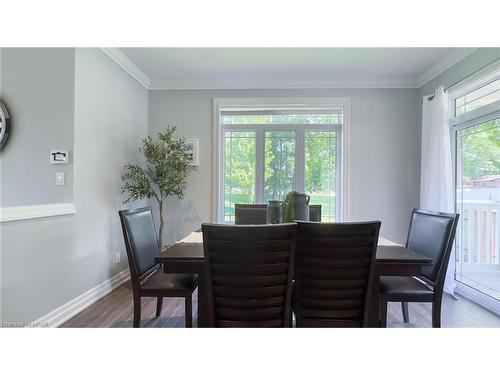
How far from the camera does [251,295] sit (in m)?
1.24

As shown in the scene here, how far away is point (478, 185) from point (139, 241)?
11.0 feet

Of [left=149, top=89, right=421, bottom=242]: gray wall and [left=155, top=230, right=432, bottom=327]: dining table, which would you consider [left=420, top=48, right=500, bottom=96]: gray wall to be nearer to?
[left=149, top=89, right=421, bottom=242]: gray wall

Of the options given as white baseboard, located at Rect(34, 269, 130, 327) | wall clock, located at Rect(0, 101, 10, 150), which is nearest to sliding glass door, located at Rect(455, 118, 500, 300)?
white baseboard, located at Rect(34, 269, 130, 327)

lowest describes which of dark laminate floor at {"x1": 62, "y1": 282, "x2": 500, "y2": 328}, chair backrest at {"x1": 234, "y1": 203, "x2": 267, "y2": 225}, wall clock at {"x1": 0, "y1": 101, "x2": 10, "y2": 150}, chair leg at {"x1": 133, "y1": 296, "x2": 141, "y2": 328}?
dark laminate floor at {"x1": 62, "y1": 282, "x2": 500, "y2": 328}

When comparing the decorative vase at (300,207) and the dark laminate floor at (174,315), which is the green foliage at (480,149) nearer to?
the dark laminate floor at (174,315)

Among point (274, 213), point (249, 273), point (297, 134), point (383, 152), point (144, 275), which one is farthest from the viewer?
point (297, 134)

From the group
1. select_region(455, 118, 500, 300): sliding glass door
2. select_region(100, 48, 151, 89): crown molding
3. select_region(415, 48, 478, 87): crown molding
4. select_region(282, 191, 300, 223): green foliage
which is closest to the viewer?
select_region(282, 191, 300, 223): green foliage

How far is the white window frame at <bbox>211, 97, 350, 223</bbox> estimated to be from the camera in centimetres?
361

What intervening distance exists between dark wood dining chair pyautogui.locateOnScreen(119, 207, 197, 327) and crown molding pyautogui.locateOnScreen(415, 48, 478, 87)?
342 cm

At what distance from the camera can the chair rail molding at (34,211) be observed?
1640 millimetres

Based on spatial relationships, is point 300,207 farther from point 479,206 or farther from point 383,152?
point 383,152

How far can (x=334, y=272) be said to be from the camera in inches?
51.2

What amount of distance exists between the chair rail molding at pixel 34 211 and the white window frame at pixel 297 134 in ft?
6.05

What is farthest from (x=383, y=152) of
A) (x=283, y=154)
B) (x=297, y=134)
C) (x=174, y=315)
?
(x=174, y=315)
